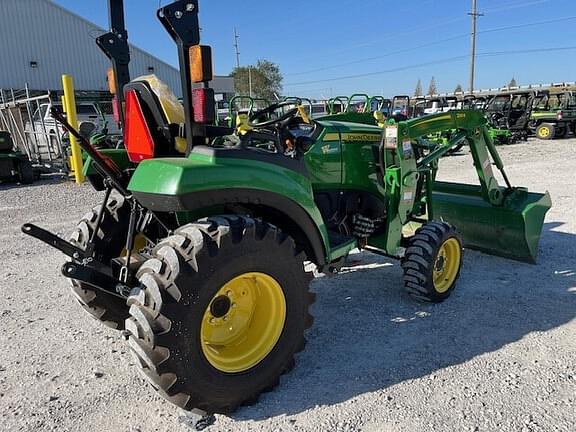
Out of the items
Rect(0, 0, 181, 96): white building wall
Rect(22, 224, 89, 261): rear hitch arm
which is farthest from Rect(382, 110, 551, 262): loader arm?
Rect(0, 0, 181, 96): white building wall

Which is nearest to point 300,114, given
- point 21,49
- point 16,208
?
point 16,208

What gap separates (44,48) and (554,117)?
24311mm

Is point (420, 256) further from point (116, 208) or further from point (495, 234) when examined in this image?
point (116, 208)

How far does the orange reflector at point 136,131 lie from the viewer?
2818 millimetres

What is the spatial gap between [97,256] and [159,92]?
1.31 m

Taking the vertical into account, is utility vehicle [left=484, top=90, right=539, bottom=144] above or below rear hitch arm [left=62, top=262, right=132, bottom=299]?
above

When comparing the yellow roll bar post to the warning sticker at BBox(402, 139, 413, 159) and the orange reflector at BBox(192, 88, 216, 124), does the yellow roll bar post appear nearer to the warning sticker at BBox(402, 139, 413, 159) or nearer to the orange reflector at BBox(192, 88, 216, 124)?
→ the warning sticker at BBox(402, 139, 413, 159)

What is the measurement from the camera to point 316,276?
15.9ft

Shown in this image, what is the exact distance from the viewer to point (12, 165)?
11836 mm

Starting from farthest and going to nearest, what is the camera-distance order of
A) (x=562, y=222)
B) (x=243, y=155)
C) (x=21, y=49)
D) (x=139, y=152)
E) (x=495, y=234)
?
1. (x=21, y=49)
2. (x=562, y=222)
3. (x=495, y=234)
4. (x=139, y=152)
5. (x=243, y=155)

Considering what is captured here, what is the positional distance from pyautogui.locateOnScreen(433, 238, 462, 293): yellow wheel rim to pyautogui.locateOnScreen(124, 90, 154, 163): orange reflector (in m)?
2.56

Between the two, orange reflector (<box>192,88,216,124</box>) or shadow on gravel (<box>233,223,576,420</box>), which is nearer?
orange reflector (<box>192,88,216,124</box>)

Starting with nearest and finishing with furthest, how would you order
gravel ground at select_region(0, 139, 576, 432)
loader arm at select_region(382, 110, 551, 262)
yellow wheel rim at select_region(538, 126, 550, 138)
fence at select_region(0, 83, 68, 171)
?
1. gravel ground at select_region(0, 139, 576, 432)
2. loader arm at select_region(382, 110, 551, 262)
3. fence at select_region(0, 83, 68, 171)
4. yellow wheel rim at select_region(538, 126, 550, 138)

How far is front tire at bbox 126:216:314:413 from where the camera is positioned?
239cm
